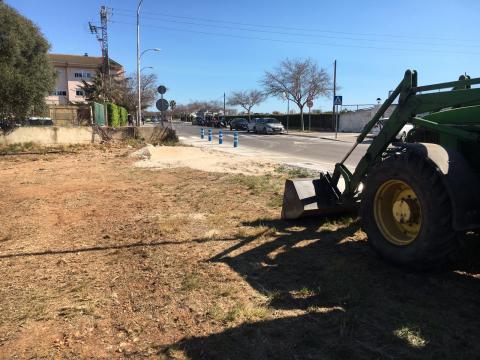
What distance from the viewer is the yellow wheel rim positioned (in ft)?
14.7

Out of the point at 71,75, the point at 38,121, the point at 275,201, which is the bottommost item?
the point at 275,201

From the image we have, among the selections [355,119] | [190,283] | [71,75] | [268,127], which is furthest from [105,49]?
[190,283]

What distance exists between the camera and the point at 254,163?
15.5 metres

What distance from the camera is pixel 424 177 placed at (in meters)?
4.11

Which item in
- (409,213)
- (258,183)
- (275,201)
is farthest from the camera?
(258,183)

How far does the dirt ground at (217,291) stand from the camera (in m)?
3.17

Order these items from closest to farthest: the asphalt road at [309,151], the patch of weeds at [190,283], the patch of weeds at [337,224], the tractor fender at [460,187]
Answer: the tractor fender at [460,187] < the patch of weeds at [190,283] < the patch of weeds at [337,224] < the asphalt road at [309,151]

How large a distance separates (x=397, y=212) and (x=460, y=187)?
843 mm

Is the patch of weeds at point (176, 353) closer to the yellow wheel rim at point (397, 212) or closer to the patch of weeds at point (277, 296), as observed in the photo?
the patch of weeds at point (277, 296)

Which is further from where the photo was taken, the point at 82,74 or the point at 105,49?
the point at 82,74

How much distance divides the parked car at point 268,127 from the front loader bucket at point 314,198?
118 feet

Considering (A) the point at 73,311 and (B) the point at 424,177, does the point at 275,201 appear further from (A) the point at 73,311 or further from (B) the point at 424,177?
(A) the point at 73,311

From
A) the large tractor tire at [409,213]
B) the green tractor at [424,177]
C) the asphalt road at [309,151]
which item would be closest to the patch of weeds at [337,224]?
the green tractor at [424,177]

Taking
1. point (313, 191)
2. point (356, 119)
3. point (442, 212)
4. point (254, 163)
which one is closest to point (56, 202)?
point (313, 191)
